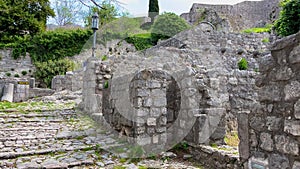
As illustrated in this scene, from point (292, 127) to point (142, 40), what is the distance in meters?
19.4

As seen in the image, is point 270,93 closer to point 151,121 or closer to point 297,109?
point 297,109

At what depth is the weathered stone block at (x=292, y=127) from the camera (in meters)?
1.83

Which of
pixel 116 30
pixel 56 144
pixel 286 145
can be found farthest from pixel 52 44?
pixel 286 145

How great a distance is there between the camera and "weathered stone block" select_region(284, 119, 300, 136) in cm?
183

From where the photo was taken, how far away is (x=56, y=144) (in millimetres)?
4344

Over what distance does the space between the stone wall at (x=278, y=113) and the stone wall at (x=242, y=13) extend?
18557mm

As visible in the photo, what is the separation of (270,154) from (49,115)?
5.98m

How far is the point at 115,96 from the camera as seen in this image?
16.4 ft

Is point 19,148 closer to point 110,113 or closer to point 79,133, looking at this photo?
point 79,133

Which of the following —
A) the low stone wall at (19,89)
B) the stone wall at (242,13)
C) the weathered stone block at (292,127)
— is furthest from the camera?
the stone wall at (242,13)

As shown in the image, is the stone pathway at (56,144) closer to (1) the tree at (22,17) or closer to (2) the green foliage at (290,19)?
(2) the green foliage at (290,19)

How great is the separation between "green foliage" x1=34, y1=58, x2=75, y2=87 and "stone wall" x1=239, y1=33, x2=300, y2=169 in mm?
16367

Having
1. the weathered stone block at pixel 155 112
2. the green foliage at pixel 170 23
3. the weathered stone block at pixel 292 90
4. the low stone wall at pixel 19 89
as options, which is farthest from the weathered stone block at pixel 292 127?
the green foliage at pixel 170 23

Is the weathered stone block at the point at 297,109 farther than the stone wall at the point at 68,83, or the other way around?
the stone wall at the point at 68,83
